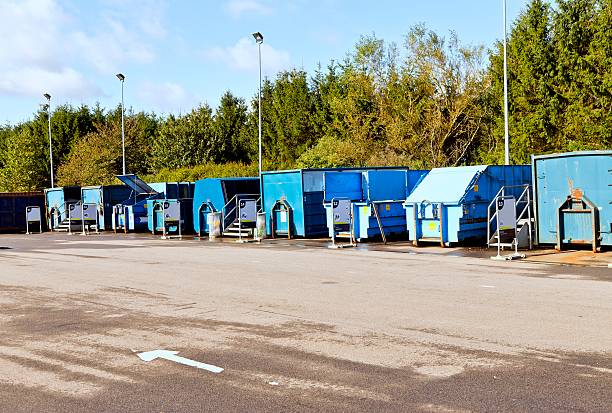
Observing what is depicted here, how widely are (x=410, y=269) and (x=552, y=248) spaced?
534cm

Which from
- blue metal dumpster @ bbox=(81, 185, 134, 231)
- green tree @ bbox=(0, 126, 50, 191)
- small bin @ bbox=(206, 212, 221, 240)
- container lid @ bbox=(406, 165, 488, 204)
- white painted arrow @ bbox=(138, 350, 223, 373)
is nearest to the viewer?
white painted arrow @ bbox=(138, 350, 223, 373)

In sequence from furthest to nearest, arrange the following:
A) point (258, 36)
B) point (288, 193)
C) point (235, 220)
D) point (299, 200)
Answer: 1. point (258, 36)
2. point (235, 220)
3. point (288, 193)
4. point (299, 200)

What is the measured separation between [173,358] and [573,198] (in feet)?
42.2

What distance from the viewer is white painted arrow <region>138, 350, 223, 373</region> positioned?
22.7 ft

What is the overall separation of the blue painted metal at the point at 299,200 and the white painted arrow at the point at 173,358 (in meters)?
17.9

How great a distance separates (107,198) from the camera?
123 feet

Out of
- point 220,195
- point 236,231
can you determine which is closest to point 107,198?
point 220,195

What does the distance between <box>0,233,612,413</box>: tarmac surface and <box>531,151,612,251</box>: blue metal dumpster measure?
2804 mm

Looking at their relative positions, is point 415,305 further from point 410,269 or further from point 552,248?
point 552,248

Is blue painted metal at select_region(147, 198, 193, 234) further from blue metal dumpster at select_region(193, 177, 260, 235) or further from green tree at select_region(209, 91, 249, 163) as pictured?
green tree at select_region(209, 91, 249, 163)

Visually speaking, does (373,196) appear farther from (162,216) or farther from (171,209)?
(162,216)

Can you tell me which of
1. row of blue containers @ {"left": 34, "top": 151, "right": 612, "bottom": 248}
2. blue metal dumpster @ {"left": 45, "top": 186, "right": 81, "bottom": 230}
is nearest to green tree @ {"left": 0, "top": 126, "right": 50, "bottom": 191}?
blue metal dumpster @ {"left": 45, "top": 186, "right": 81, "bottom": 230}

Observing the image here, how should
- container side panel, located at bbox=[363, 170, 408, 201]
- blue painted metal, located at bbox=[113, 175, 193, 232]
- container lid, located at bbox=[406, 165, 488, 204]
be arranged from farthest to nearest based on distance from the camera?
blue painted metal, located at bbox=[113, 175, 193, 232] → container side panel, located at bbox=[363, 170, 408, 201] → container lid, located at bbox=[406, 165, 488, 204]

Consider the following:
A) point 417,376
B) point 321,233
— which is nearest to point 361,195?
point 321,233
